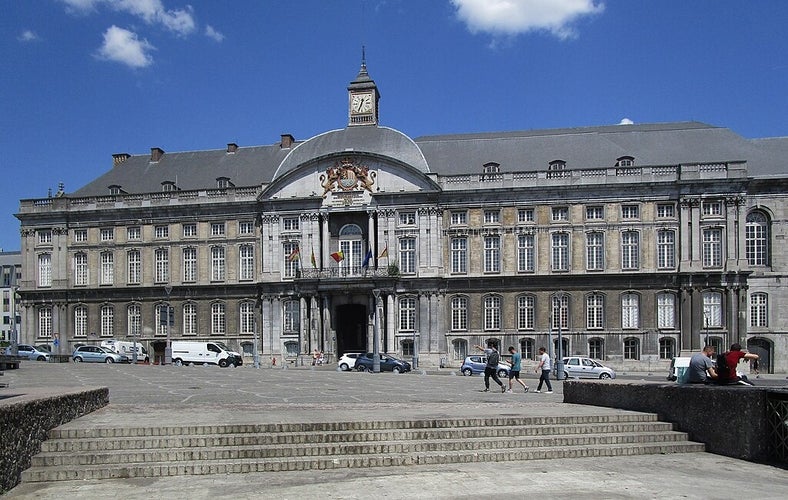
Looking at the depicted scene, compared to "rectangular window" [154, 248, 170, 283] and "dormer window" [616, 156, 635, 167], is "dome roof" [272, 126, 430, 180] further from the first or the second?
"dormer window" [616, 156, 635, 167]

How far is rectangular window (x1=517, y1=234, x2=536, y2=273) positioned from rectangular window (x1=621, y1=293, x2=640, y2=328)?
6.78 metres

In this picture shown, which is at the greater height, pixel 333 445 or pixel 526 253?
pixel 526 253

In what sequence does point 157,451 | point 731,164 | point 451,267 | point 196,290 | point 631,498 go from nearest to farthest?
point 631,498, point 157,451, point 731,164, point 451,267, point 196,290

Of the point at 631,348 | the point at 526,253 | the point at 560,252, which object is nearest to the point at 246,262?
the point at 526,253

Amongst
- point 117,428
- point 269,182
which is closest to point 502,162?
point 269,182

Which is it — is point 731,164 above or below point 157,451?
above

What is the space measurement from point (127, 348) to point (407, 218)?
78.6 feet

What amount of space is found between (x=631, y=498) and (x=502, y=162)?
169 feet

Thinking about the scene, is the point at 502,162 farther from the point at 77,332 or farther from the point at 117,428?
the point at 117,428

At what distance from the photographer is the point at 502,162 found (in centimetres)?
6116

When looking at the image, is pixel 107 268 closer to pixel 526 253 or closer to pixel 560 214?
pixel 526 253

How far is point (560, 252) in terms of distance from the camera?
56.5 m

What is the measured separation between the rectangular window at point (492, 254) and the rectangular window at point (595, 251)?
6.30 metres

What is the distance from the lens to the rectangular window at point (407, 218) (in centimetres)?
5831
